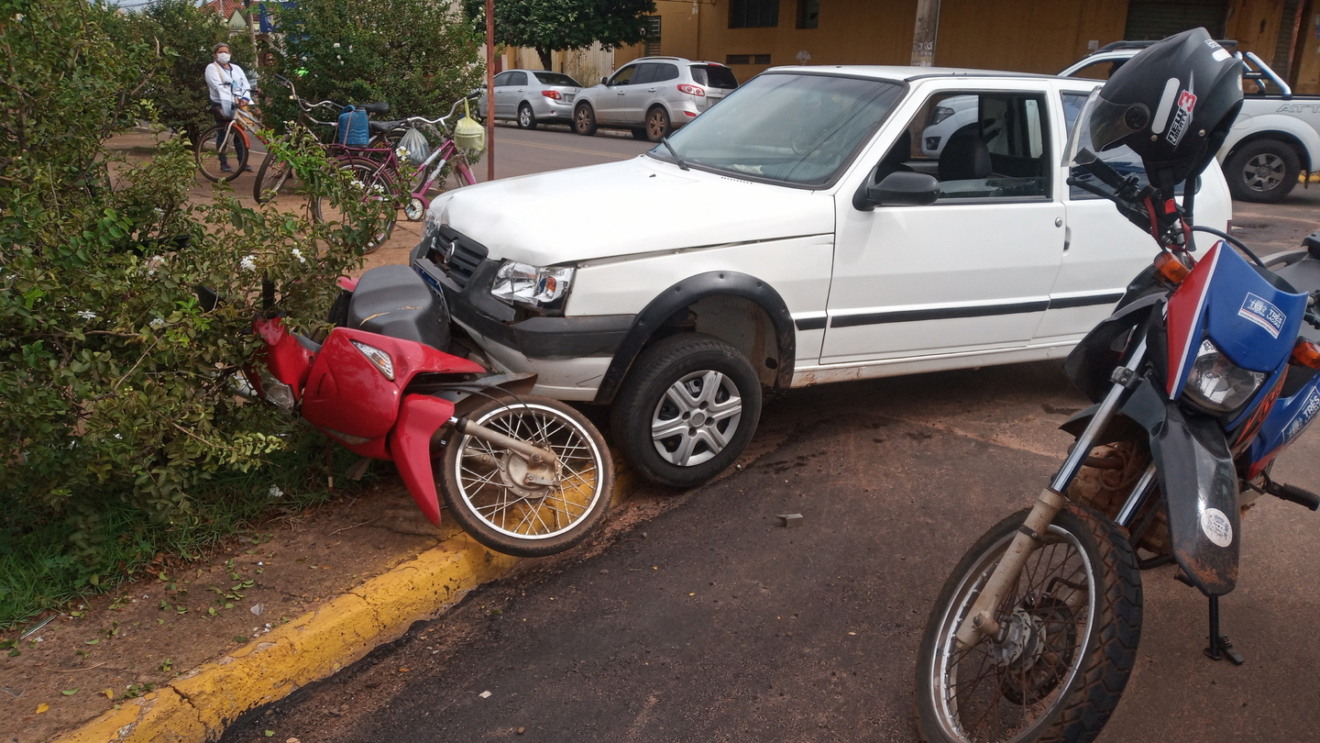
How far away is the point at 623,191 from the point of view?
4.48 meters

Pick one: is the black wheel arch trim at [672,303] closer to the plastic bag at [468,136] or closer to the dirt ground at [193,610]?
the dirt ground at [193,610]

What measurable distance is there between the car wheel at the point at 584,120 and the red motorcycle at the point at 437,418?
20.1m

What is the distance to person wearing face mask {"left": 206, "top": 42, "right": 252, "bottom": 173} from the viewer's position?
12.3 meters

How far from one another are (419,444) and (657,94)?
18.6m

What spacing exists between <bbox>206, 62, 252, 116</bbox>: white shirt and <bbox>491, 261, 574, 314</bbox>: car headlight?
9928 millimetres

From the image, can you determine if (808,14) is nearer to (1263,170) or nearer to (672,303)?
(1263,170)

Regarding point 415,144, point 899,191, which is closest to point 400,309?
point 899,191

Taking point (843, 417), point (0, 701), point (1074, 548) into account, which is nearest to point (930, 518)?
point (843, 417)

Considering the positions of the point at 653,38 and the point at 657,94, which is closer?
the point at 657,94

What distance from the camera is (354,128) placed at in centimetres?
918

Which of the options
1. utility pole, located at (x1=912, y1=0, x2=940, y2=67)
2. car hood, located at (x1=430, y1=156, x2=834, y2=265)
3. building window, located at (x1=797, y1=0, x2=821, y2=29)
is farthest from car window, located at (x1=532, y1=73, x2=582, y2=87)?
car hood, located at (x1=430, y1=156, x2=834, y2=265)

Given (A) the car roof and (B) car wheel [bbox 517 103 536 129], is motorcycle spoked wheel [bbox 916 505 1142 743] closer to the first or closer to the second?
(A) the car roof

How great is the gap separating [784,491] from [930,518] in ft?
2.03

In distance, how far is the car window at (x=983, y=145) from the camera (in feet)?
15.8
